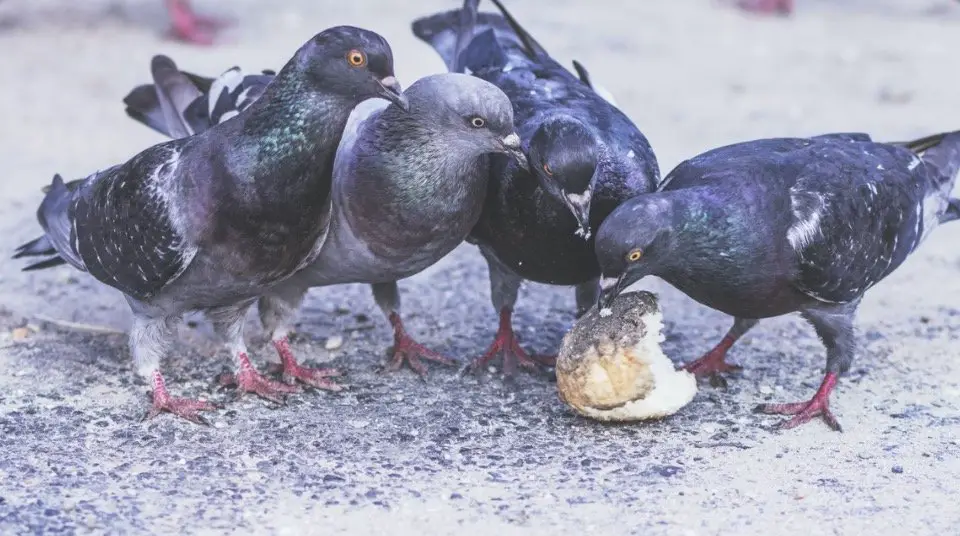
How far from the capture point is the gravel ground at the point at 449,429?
14.1ft

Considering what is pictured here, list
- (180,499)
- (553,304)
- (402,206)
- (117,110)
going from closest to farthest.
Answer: (180,499)
(402,206)
(553,304)
(117,110)

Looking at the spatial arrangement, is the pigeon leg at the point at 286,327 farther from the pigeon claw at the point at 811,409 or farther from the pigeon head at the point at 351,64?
the pigeon claw at the point at 811,409

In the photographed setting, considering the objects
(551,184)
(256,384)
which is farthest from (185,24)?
(551,184)

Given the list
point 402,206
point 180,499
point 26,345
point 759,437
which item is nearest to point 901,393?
point 759,437

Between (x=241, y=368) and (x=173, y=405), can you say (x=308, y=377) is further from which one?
(x=173, y=405)

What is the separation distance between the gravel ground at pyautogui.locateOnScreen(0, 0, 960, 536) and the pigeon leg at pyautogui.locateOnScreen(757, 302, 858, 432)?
7 cm

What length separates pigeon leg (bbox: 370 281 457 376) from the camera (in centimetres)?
571

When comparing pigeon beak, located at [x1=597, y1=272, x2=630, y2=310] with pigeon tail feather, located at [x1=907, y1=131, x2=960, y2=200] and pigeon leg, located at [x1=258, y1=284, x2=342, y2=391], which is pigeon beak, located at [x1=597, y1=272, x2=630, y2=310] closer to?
pigeon leg, located at [x1=258, y1=284, x2=342, y2=391]

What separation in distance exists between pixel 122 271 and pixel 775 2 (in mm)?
8256

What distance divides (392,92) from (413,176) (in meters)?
0.36

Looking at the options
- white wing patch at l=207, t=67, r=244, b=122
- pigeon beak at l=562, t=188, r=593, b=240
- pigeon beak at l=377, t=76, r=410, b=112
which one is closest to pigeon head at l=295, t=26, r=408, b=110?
pigeon beak at l=377, t=76, r=410, b=112

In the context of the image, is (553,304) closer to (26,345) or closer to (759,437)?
(759,437)

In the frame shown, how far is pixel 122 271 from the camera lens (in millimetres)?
5020

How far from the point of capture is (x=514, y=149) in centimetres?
474
